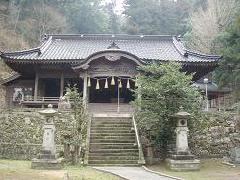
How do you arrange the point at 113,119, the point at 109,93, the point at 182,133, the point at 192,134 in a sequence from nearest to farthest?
1. the point at 182,133
2. the point at 192,134
3. the point at 113,119
4. the point at 109,93

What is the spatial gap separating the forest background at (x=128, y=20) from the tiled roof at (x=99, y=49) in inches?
172

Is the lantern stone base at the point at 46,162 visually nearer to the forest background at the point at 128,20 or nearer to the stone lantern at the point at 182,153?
the stone lantern at the point at 182,153

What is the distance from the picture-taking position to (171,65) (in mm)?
18984

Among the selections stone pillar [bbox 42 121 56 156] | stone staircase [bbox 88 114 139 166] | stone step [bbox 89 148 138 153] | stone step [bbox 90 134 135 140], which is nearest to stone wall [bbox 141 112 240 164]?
stone step [bbox 90 134 135 140]

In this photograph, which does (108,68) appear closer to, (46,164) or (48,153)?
(48,153)

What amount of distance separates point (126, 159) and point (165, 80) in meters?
4.00

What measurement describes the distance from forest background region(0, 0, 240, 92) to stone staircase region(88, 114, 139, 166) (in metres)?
11.3

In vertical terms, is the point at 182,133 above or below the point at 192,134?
below

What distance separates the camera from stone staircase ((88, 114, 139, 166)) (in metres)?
17.7

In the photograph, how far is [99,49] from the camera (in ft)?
97.9

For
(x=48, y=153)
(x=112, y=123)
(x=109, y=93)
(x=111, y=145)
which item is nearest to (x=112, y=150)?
(x=111, y=145)

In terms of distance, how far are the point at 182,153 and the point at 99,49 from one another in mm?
14957

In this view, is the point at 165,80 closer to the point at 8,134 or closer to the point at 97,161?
the point at 97,161

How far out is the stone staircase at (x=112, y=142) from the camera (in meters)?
17.7
